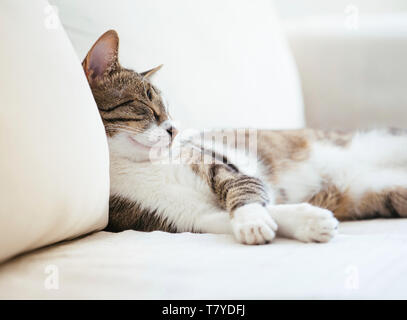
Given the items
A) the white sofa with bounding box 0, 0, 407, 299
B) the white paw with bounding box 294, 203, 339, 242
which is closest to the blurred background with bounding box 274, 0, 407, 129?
the white sofa with bounding box 0, 0, 407, 299

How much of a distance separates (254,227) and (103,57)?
0.47 m

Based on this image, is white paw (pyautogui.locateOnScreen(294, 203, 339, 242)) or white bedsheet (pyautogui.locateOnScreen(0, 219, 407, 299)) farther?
white paw (pyautogui.locateOnScreen(294, 203, 339, 242))

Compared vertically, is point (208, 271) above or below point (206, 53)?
below

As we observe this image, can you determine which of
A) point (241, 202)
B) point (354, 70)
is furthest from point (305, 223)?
point (354, 70)

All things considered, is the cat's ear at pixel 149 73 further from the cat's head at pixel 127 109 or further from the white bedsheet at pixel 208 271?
the white bedsheet at pixel 208 271

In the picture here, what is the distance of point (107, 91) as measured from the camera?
97 cm

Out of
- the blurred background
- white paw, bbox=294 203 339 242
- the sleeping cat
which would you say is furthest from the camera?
the blurred background

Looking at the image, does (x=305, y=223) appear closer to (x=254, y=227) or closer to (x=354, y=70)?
(x=254, y=227)

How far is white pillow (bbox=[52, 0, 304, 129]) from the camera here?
3.31 ft

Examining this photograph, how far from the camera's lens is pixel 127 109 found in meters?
0.98

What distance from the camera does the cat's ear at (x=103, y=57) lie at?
35.8 inches

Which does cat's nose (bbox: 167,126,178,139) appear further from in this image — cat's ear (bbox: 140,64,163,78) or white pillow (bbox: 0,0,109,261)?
white pillow (bbox: 0,0,109,261)

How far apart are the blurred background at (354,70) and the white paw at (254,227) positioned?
3.25 feet

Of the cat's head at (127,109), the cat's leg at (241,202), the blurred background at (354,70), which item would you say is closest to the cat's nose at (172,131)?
the cat's head at (127,109)
